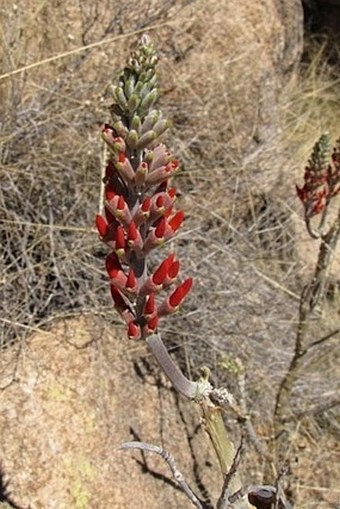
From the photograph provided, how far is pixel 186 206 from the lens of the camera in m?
3.66

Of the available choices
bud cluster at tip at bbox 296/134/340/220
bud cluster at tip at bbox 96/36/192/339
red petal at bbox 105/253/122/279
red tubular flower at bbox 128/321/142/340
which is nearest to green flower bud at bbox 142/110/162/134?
bud cluster at tip at bbox 96/36/192/339

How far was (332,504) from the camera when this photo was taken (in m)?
3.00

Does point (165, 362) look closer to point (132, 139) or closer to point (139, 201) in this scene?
point (139, 201)

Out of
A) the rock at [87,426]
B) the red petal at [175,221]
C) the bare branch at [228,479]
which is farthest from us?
the rock at [87,426]

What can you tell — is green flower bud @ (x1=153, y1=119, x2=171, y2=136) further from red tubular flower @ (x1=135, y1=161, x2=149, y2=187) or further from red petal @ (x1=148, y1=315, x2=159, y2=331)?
red petal @ (x1=148, y1=315, x2=159, y2=331)


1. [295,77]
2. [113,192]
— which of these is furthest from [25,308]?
[295,77]

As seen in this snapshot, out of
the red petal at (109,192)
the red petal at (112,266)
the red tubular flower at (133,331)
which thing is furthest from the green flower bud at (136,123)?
the red tubular flower at (133,331)

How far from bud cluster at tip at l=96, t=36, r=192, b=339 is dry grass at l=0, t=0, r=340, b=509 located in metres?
1.11

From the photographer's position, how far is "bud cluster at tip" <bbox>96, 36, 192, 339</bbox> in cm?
143

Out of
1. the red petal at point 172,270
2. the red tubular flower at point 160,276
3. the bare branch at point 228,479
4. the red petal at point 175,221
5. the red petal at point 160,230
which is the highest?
the red petal at point 160,230

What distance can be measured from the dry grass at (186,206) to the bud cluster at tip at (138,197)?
43.5 inches

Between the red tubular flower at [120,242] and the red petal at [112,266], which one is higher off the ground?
the red tubular flower at [120,242]

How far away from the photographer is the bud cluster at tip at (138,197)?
4.68 feet

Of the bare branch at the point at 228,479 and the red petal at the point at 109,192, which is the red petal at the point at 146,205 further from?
the bare branch at the point at 228,479
